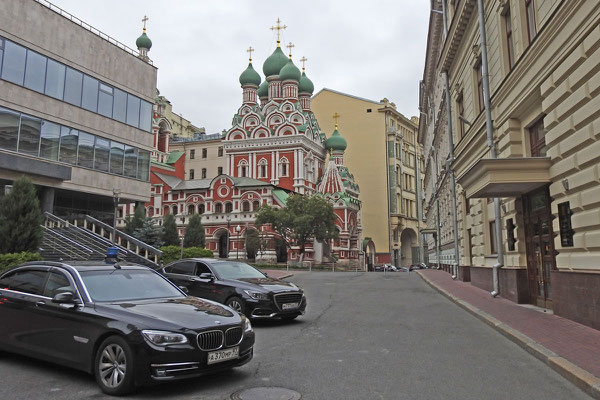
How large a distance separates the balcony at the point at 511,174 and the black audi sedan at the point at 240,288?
528cm

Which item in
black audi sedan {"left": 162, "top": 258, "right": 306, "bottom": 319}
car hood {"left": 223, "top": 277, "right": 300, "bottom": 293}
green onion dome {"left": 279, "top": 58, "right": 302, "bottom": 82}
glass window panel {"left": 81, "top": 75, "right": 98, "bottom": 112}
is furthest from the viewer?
green onion dome {"left": 279, "top": 58, "right": 302, "bottom": 82}

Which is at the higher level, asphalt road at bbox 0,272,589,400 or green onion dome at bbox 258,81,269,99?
green onion dome at bbox 258,81,269,99

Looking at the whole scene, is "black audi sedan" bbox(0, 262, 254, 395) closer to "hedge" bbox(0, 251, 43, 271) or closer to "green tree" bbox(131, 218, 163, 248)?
"hedge" bbox(0, 251, 43, 271)

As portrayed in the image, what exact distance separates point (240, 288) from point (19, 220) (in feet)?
42.0

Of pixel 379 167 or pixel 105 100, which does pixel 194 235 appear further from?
pixel 379 167

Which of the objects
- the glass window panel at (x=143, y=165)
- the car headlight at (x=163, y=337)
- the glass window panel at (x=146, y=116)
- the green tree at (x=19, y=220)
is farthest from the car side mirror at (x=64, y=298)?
the glass window panel at (x=146, y=116)

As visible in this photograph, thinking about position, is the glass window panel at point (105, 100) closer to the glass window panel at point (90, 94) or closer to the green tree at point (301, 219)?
the glass window panel at point (90, 94)

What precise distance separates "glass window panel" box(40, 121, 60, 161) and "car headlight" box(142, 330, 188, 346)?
23418mm

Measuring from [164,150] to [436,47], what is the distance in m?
44.6

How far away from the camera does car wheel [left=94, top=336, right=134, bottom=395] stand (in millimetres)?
5352

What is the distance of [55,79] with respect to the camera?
25.7 metres

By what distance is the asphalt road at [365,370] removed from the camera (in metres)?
5.58

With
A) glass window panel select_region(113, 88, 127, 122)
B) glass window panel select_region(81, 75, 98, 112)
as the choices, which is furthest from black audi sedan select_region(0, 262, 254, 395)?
glass window panel select_region(113, 88, 127, 122)

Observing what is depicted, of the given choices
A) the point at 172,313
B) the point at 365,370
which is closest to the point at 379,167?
the point at 365,370
